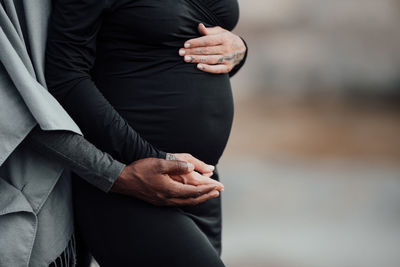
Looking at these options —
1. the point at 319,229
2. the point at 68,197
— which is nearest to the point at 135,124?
the point at 68,197

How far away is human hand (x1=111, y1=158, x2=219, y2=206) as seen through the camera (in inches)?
53.2

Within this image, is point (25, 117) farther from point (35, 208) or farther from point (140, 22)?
point (140, 22)

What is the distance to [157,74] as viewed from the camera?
146 cm

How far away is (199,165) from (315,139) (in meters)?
4.17

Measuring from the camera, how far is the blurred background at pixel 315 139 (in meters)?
3.54

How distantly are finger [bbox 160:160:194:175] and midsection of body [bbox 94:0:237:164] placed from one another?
13 cm

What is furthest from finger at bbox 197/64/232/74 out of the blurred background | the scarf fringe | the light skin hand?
the blurred background

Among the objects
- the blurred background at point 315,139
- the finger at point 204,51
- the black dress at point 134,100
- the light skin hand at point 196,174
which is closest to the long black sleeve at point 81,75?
the black dress at point 134,100

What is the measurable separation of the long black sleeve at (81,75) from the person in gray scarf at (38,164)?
0.10 feet

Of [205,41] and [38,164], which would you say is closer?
[38,164]

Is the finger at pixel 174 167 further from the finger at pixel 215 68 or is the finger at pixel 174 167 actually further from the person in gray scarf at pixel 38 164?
the finger at pixel 215 68

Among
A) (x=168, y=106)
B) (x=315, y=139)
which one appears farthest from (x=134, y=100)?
(x=315, y=139)

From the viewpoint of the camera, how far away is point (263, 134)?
18.3 ft

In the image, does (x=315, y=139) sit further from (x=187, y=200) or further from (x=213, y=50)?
(x=187, y=200)
